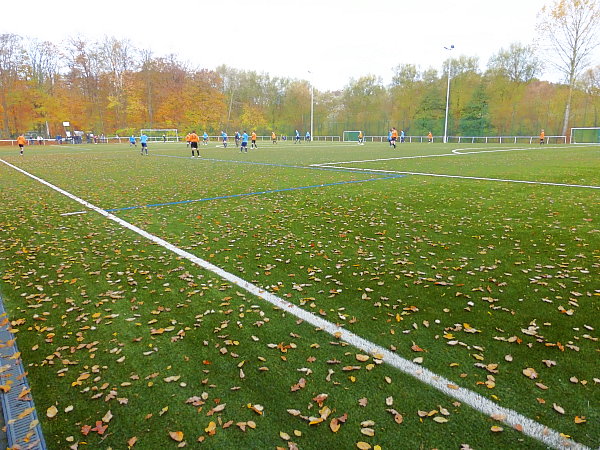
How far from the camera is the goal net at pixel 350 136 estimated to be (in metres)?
76.1

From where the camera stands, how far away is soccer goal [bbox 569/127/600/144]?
44.8m

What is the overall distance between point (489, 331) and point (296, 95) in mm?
87509

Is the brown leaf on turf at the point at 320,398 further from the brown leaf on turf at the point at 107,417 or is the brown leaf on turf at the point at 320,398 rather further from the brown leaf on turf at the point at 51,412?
the brown leaf on turf at the point at 51,412

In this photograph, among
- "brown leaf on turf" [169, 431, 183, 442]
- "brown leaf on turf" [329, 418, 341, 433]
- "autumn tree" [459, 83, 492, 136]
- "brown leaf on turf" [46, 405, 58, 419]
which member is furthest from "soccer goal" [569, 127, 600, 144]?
"brown leaf on turf" [46, 405, 58, 419]

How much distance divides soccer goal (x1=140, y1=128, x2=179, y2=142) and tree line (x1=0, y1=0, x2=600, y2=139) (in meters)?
3.14

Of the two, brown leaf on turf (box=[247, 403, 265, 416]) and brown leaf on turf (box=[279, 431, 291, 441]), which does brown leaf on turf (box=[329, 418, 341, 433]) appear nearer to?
brown leaf on turf (box=[279, 431, 291, 441])

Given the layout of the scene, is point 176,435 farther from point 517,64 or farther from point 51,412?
point 517,64

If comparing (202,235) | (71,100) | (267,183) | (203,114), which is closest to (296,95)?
(203,114)

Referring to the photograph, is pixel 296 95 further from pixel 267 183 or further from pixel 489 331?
pixel 489 331

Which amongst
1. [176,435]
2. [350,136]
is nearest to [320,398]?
[176,435]

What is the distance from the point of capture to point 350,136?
77.4 meters

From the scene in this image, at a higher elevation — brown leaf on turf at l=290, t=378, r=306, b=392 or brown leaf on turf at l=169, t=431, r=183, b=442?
brown leaf on turf at l=290, t=378, r=306, b=392

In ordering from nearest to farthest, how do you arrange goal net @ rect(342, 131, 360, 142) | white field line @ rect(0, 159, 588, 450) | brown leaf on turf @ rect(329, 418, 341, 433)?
white field line @ rect(0, 159, 588, 450) → brown leaf on turf @ rect(329, 418, 341, 433) → goal net @ rect(342, 131, 360, 142)

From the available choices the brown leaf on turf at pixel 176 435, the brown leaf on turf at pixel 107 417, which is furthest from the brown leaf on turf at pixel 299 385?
the brown leaf on turf at pixel 107 417
